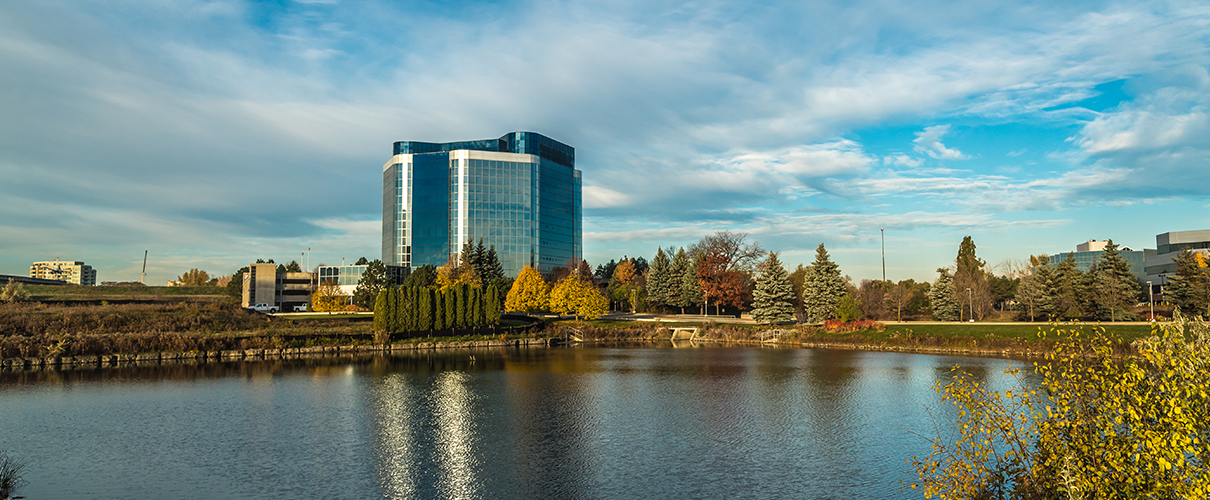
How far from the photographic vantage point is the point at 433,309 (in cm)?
6238

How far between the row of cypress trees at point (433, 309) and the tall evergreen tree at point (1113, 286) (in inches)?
2366

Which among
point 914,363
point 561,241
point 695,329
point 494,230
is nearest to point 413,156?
point 494,230

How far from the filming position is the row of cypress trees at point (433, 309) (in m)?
58.9

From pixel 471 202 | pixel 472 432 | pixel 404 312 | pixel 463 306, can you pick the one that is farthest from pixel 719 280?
pixel 472 432

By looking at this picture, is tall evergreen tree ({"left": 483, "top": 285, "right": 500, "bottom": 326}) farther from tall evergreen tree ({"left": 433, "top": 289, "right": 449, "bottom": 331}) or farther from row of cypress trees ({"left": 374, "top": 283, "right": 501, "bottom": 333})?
tall evergreen tree ({"left": 433, "top": 289, "right": 449, "bottom": 331})

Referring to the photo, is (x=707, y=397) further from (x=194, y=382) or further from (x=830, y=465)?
(x=194, y=382)

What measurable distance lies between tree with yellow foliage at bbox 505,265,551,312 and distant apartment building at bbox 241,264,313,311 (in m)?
50.8

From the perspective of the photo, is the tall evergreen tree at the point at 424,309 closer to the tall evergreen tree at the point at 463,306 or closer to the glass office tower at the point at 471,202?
the tall evergreen tree at the point at 463,306

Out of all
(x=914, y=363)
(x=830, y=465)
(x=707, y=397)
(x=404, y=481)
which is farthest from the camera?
(x=914, y=363)

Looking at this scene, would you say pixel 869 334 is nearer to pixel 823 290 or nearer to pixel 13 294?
pixel 823 290

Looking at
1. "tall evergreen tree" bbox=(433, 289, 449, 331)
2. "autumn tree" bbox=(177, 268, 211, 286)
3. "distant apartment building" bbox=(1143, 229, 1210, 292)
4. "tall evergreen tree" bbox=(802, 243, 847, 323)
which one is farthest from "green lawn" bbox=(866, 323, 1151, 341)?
"autumn tree" bbox=(177, 268, 211, 286)

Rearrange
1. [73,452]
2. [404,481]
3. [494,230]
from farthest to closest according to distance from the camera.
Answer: [494,230], [73,452], [404,481]

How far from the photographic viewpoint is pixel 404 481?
1652cm

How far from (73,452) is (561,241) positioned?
125643mm
